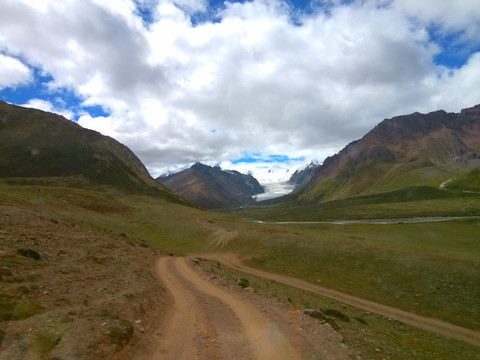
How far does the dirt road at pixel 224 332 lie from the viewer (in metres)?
15.5

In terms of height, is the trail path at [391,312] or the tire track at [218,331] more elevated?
the tire track at [218,331]

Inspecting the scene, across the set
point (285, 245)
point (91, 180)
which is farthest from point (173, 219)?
point (91, 180)

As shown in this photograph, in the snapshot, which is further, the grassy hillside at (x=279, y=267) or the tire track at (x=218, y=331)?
the grassy hillside at (x=279, y=267)

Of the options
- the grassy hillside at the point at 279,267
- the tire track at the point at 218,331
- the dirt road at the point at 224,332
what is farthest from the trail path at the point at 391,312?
the tire track at the point at 218,331

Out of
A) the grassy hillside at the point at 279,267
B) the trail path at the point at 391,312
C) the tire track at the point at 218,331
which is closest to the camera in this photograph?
the tire track at the point at 218,331

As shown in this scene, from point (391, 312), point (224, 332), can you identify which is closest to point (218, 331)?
point (224, 332)

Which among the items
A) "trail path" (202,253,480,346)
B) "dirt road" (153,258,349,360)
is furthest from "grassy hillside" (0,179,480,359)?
"dirt road" (153,258,349,360)

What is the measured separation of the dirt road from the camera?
51.0 feet

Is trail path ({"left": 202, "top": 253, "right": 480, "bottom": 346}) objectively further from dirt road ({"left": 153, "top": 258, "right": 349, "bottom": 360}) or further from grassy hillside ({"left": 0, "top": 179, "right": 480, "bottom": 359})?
dirt road ({"left": 153, "top": 258, "right": 349, "bottom": 360})

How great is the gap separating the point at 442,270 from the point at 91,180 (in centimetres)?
18992

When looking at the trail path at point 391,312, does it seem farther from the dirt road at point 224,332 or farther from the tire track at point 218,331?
the tire track at point 218,331

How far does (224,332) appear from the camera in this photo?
18297 millimetres

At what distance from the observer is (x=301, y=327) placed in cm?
1942

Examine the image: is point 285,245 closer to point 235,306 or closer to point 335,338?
point 235,306
